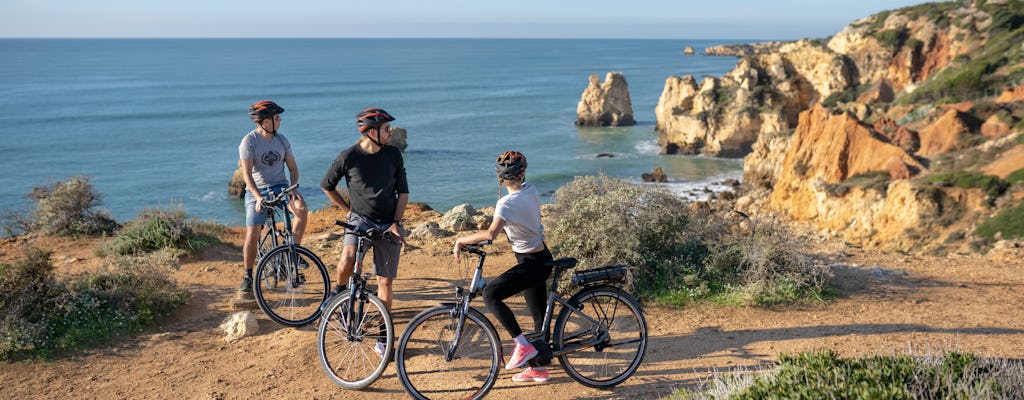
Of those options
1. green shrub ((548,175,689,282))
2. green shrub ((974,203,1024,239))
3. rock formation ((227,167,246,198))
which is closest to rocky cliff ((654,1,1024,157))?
green shrub ((974,203,1024,239))

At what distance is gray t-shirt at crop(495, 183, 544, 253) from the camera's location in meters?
5.15

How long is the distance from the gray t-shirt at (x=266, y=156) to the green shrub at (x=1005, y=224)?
20431 mm

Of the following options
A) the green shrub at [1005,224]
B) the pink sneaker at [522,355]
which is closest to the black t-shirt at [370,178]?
the pink sneaker at [522,355]

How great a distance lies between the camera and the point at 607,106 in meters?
73.5

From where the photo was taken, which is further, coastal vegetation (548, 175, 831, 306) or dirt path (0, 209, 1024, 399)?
coastal vegetation (548, 175, 831, 306)

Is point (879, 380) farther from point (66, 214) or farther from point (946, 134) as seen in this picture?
point (946, 134)

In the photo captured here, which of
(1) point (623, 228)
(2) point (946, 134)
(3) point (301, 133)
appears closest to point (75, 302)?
(1) point (623, 228)

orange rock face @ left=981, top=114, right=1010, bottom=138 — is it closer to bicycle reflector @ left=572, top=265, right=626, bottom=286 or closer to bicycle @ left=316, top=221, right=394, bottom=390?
bicycle reflector @ left=572, top=265, right=626, bottom=286

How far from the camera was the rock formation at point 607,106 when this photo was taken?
73562 millimetres

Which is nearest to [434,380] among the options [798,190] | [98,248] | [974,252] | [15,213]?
[98,248]

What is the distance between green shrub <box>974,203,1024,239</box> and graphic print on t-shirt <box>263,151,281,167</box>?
20.5 m

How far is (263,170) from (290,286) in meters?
1.21

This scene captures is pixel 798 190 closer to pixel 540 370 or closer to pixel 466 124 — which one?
pixel 540 370

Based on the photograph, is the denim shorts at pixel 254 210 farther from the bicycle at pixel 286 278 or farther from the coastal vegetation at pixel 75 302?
the coastal vegetation at pixel 75 302
